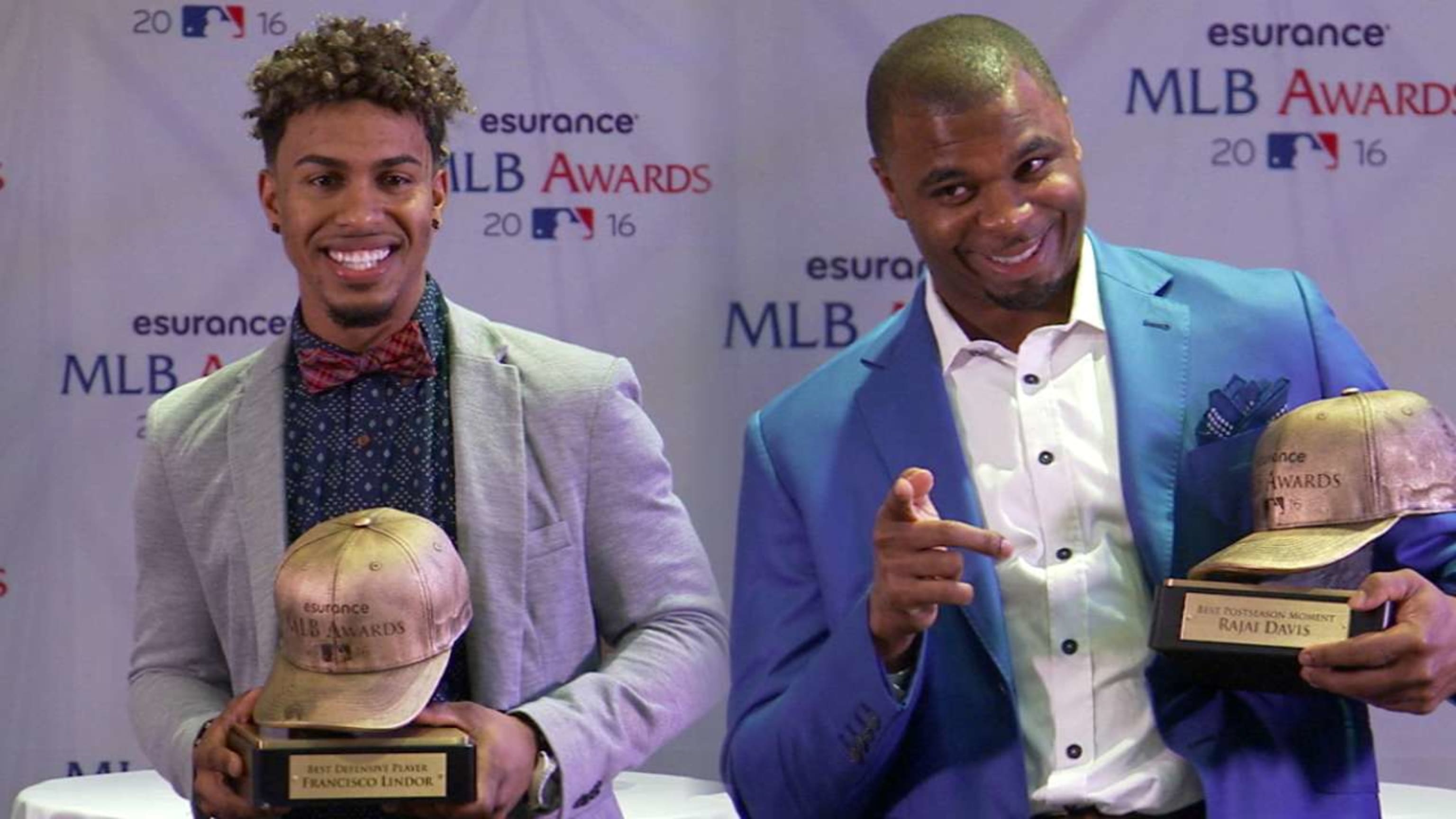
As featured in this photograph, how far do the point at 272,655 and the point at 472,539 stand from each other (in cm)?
30

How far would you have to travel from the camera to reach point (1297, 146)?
4.77 m

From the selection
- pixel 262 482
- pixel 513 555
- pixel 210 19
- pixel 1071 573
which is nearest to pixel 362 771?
pixel 513 555

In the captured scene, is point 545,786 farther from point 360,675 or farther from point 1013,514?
point 1013,514

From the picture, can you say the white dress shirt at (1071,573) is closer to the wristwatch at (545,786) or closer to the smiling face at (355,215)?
the wristwatch at (545,786)

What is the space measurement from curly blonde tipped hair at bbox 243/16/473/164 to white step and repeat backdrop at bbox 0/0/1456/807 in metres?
1.99

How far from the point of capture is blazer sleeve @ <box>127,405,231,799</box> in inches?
111

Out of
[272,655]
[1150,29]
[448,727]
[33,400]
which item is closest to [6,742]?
[33,400]

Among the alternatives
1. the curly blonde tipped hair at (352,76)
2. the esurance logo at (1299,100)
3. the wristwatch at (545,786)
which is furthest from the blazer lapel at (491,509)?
the esurance logo at (1299,100)

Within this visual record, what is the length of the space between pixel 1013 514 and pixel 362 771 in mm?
810

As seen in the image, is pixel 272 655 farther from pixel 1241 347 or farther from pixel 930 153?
pixel 1241 347

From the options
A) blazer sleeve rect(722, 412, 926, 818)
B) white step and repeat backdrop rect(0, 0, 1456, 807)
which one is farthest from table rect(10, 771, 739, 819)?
blazer sleeve rect(722, 412, 926, 818)

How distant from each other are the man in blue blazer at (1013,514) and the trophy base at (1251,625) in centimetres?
11

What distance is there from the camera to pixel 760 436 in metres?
2.62

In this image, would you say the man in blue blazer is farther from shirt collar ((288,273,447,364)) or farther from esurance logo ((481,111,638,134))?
esurance logo ((481,111,638,134))
